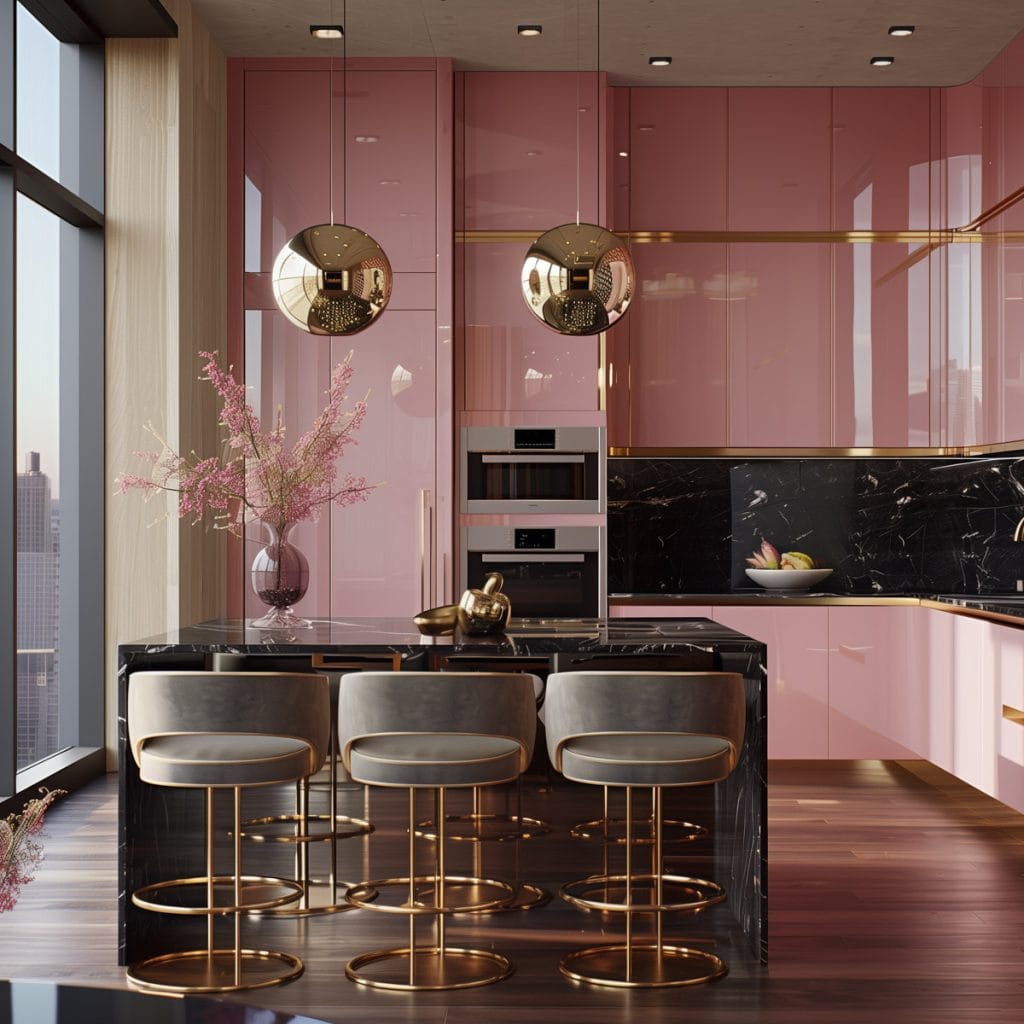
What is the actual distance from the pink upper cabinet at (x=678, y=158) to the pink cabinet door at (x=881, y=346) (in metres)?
0.70

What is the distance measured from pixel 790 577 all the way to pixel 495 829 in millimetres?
2893

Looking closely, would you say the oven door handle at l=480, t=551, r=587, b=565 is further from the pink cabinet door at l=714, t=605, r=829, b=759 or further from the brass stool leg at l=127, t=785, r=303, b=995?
the brass stool leg at l=127, t=785, r=303, b=995

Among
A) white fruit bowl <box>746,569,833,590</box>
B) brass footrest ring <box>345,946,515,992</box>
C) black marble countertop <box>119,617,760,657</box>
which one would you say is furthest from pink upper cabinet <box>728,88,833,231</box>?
brass footrest ring <box>345,946,515,992</box>

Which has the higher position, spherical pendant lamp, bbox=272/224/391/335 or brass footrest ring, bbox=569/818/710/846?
spherical pendant lamp, bbox=272/224/391/335

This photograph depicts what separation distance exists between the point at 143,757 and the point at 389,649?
667 mm

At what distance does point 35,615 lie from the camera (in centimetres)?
532

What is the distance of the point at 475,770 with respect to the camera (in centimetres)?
317

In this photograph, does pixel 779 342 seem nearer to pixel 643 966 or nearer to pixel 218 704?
pixel 643 966

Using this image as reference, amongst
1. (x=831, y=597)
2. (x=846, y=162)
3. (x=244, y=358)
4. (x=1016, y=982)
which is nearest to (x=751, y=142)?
(x=846, y=162)

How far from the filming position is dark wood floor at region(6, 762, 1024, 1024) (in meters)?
3.08

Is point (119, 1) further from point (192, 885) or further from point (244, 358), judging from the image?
point (192, 885)

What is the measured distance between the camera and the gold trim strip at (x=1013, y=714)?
15.9 ft

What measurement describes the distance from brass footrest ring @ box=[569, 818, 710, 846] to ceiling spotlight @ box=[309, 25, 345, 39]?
3.69 m


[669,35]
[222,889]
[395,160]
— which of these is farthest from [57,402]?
[669,35]
